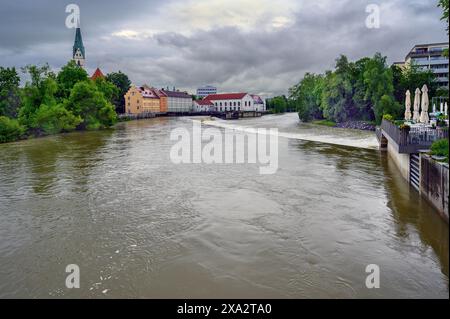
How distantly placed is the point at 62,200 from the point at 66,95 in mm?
56012

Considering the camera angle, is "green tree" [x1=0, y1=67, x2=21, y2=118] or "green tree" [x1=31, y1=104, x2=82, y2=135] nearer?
"green tree" [x1=31, y1=104, x2=82, y2=135]

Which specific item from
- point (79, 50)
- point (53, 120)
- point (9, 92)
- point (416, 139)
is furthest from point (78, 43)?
point (416, 139)

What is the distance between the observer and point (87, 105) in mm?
62688

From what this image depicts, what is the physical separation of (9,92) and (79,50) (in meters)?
78.7

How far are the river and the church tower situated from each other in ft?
407

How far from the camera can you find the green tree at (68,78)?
67.0 meters

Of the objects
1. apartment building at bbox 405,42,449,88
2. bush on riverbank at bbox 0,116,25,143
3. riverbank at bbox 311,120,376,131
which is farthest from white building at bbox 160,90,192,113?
bush on riverbank at bbox 0,116,25,143

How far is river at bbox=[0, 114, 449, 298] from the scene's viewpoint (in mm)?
8766

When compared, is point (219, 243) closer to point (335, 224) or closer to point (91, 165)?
point (335, 224)

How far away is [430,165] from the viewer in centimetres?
1365

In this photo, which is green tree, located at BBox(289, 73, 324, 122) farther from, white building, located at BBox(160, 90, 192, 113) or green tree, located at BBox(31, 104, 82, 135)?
white building, located at BBox(160, 90, 192, 113)

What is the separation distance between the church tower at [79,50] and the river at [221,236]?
124m
